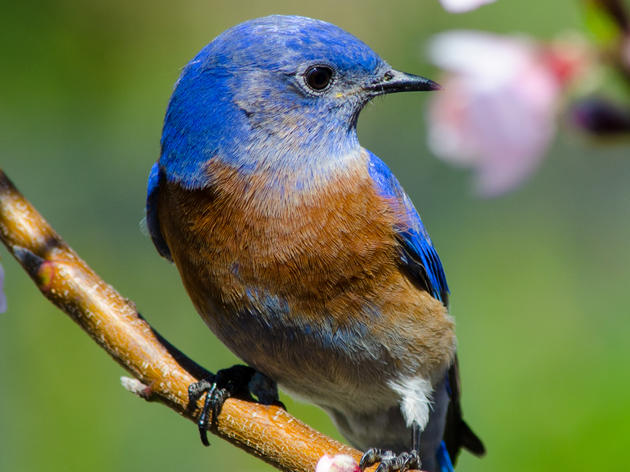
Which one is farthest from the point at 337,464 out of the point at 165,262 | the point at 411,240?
the point at 165,262

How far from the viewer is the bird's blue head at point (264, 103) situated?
300 centimetres

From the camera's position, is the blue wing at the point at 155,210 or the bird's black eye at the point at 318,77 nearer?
the bird's black eye at the point at 318,77

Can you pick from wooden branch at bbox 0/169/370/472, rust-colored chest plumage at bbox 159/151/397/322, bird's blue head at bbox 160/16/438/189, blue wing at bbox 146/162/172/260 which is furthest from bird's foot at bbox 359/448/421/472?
blue wing at bbox 146/162/172/260

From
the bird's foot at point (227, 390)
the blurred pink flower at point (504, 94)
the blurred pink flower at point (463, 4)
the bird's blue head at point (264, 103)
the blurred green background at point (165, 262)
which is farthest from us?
the blurred green background at point (165, 262)

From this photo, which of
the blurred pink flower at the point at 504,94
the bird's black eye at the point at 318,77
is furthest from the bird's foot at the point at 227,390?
the blurred pink flower at the point at 504,94

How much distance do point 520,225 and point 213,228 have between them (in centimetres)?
514

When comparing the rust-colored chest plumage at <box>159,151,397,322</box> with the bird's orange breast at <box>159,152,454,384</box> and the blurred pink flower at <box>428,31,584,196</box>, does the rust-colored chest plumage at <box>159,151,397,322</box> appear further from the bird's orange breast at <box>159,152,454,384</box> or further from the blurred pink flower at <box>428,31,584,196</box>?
the blurred pink flower at <box>428,31,584,196</box>

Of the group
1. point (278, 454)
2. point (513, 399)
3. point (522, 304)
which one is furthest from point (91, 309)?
point (522, 304)

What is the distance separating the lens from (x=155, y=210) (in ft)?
10.8

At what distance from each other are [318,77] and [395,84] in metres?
0.29

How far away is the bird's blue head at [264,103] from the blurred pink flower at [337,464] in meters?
0.95

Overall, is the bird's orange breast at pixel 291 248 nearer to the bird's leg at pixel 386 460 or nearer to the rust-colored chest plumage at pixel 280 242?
the rust-colored chest plumage at pixel 280 242

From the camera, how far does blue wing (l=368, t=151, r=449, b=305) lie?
316 cm

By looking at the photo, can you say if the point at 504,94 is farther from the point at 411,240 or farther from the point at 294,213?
the point at 411,240
